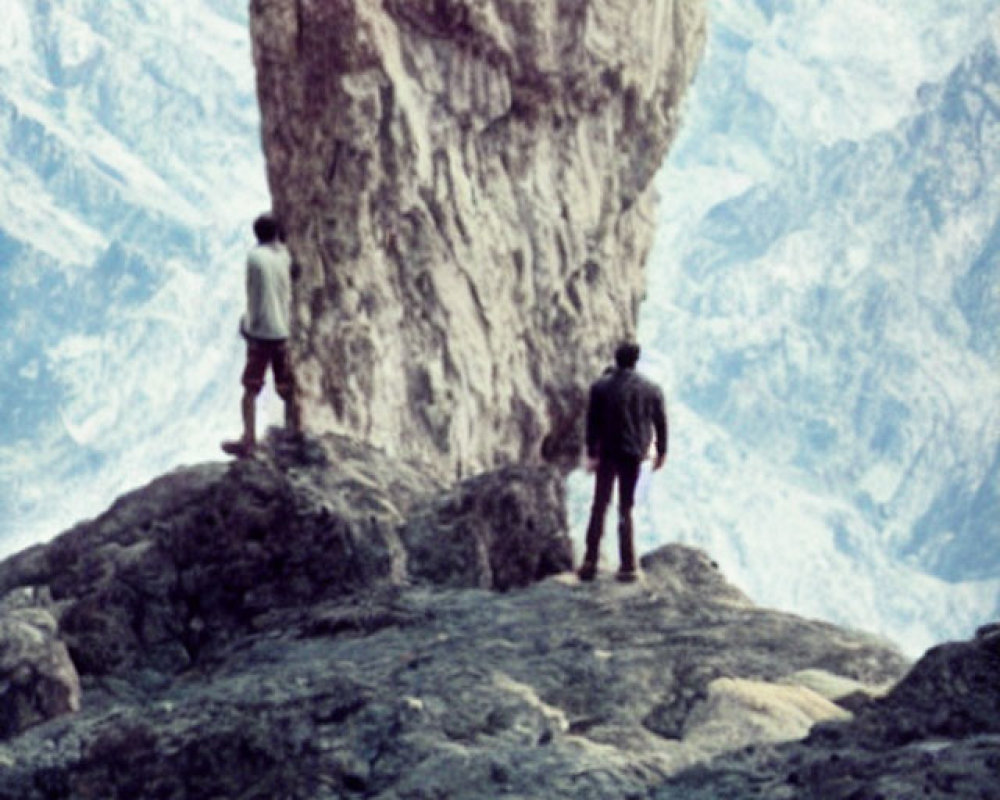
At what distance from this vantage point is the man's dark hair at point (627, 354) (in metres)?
13.8

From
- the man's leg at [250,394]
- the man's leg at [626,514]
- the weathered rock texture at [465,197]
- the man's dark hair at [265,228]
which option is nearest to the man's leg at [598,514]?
the man's leg at [626,514]

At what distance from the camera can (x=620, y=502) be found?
14.9 meters

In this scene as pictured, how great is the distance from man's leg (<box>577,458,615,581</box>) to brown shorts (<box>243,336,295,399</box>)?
370 cm

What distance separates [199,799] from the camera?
10.1m

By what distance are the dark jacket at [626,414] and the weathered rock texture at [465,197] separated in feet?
35.0

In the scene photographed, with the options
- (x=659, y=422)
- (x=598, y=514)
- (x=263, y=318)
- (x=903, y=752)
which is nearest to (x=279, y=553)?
(x=263, y=318)

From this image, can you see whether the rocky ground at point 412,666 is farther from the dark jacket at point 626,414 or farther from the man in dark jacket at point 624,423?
the dark jacket at point 626,414

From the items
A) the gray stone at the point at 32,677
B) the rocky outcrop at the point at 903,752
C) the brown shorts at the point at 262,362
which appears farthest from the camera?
the brown shorts at the point at 262,362

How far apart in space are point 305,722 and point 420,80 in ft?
62.0

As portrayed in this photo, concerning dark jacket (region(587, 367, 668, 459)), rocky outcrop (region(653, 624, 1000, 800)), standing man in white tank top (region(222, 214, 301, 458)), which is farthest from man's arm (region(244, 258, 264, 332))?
rocky outcrop (region(653, 624, 1000, 800))

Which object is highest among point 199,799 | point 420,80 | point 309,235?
point 420,80

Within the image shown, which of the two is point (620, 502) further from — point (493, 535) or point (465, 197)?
point (465, 197)

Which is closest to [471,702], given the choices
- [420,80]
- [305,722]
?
[305,722]

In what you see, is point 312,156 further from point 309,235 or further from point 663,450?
point 663,450
